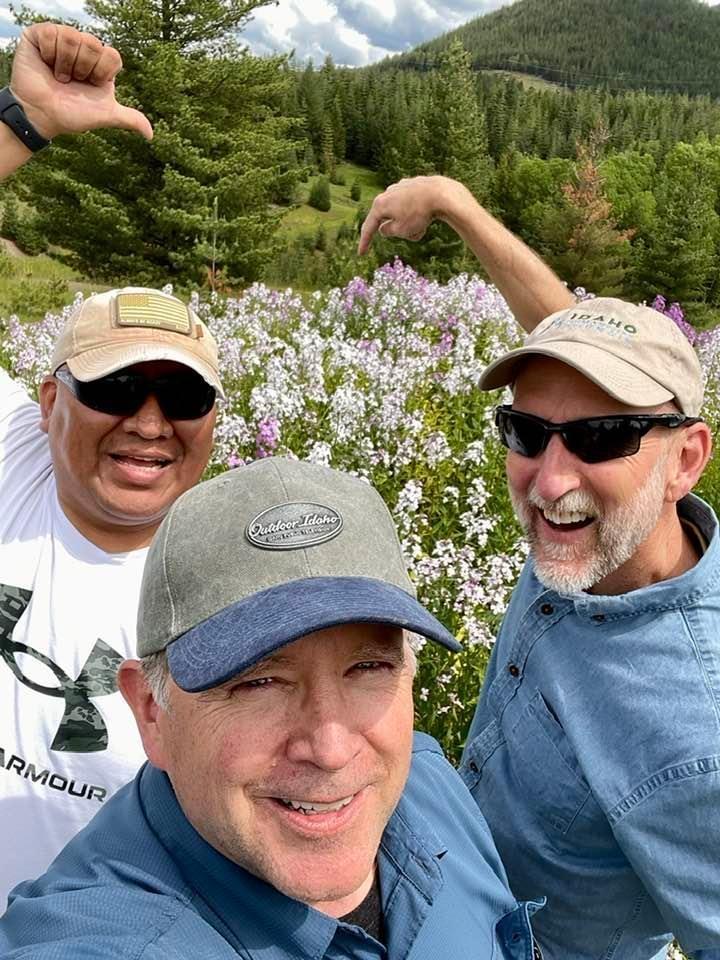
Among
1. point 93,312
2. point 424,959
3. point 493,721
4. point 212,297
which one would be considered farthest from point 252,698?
point 212,297

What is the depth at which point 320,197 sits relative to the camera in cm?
7462

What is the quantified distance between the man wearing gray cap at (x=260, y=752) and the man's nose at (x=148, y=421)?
0.97m

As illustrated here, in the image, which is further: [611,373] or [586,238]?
[586,238]

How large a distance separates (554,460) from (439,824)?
3.35 feet

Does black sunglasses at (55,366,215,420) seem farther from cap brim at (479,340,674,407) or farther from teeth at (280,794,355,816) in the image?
teeth at (280,794,355,816)

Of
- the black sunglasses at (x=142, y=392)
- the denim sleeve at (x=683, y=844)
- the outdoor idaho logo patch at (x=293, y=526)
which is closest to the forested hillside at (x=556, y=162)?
the black sunglasses at (x=142, y=392)

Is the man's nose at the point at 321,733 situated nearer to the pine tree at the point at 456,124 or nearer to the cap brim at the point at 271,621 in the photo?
the cap brim at the point at 271,621

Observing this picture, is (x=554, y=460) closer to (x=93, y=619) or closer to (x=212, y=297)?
(x=93, y=619)

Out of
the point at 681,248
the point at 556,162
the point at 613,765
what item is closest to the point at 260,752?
the point at 613,765

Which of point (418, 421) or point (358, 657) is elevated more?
point (418, 421)

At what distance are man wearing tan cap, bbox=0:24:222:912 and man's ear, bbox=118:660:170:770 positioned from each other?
0.76 metres

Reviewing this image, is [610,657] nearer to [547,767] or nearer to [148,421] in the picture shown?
[547,767]

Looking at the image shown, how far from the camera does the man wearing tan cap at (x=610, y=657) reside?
1.77 metres

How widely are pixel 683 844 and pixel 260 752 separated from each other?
1113 millimetres
